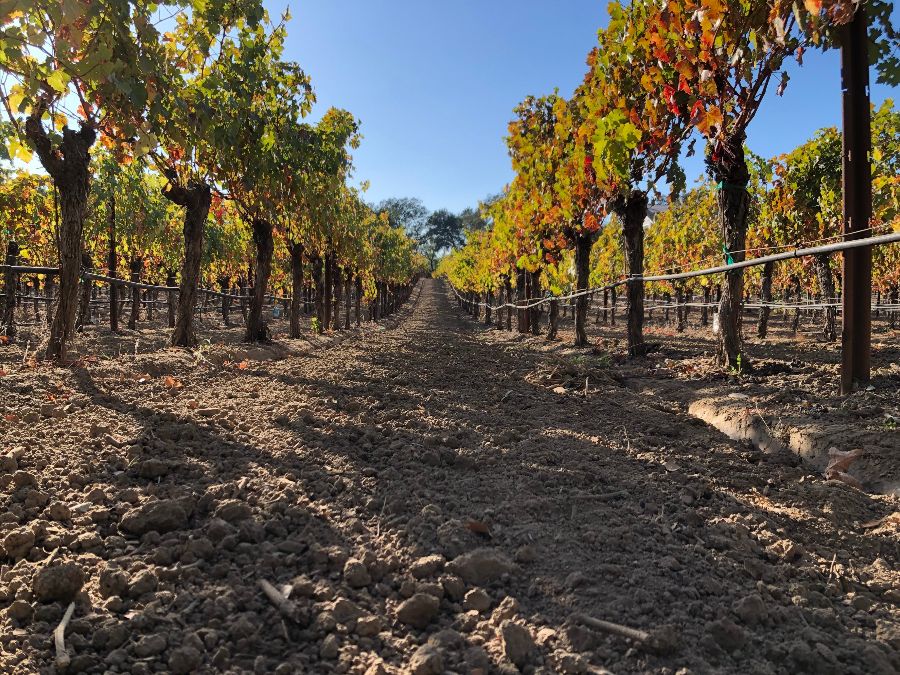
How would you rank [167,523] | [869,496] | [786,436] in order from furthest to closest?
[786,436]
[869,496]
[167,523]

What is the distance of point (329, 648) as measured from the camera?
53.2 inches

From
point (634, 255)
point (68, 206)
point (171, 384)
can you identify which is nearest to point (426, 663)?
point (171, 384)

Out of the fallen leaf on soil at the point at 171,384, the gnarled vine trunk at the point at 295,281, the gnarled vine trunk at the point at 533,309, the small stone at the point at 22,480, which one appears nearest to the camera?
the small stone at the point at 22,480

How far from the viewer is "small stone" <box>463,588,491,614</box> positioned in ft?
5.08

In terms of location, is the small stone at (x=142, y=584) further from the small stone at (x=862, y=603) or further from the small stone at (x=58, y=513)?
the small stone at (x=862, y=603)

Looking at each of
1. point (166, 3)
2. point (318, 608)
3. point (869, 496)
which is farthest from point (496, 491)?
point (166, 3)

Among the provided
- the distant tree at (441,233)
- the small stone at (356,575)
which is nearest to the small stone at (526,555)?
the small stone at (356,575)

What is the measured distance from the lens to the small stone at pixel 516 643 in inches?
52.6

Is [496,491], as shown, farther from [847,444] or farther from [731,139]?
[731,139]

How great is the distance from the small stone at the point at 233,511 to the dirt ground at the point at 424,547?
0.01 meters

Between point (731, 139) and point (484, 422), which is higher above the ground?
point (731, 139)

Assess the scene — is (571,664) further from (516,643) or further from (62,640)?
(62,640)

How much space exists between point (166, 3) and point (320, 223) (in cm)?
690

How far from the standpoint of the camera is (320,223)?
10.9 metres
